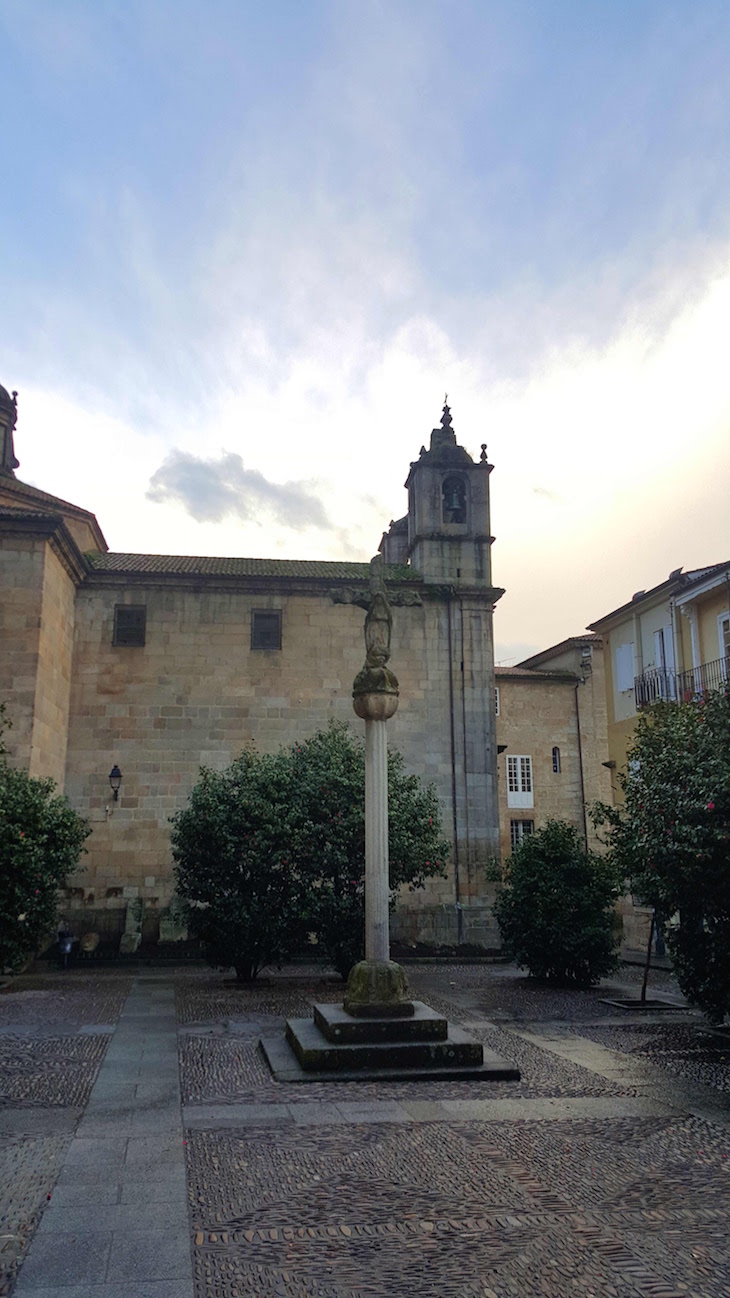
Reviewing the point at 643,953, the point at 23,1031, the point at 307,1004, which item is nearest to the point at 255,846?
the point at 307,1004

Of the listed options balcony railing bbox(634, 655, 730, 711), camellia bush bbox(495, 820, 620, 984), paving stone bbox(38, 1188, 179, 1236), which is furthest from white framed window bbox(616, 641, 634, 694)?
paving stone bbox(38, 1188, 179, 1236)

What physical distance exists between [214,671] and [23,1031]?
12.2 m

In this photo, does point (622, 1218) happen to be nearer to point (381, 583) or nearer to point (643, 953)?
point (381, 583)

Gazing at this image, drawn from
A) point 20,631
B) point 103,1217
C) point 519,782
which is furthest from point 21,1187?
point 519,782

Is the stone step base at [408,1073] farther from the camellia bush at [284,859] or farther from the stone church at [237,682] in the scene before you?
the stone church at [237,682]

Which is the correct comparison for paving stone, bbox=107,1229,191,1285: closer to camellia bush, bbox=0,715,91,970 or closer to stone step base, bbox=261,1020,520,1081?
stone step base, bbox=261,1020,520,1081

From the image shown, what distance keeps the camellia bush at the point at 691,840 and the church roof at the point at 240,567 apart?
40.4 ft

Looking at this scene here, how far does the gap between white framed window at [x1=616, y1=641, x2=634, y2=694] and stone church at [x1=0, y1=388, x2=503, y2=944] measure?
4.32 meters

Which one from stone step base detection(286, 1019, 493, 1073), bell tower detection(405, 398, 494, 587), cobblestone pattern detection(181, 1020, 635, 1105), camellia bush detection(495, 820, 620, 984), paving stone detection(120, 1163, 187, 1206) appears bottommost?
cobblestone pattern detection(181, 1020, 635, 1105)

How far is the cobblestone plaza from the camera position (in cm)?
482

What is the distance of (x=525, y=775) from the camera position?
3591cm

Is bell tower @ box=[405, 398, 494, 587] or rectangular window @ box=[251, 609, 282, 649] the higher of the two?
bell tower @ box=[405, 398, 494, 587]

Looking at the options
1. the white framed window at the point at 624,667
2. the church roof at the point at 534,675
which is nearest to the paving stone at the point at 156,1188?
the white framed window at the point at 624,667

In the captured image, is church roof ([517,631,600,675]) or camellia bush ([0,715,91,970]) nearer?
camellia bush ([0,715,91,970])
